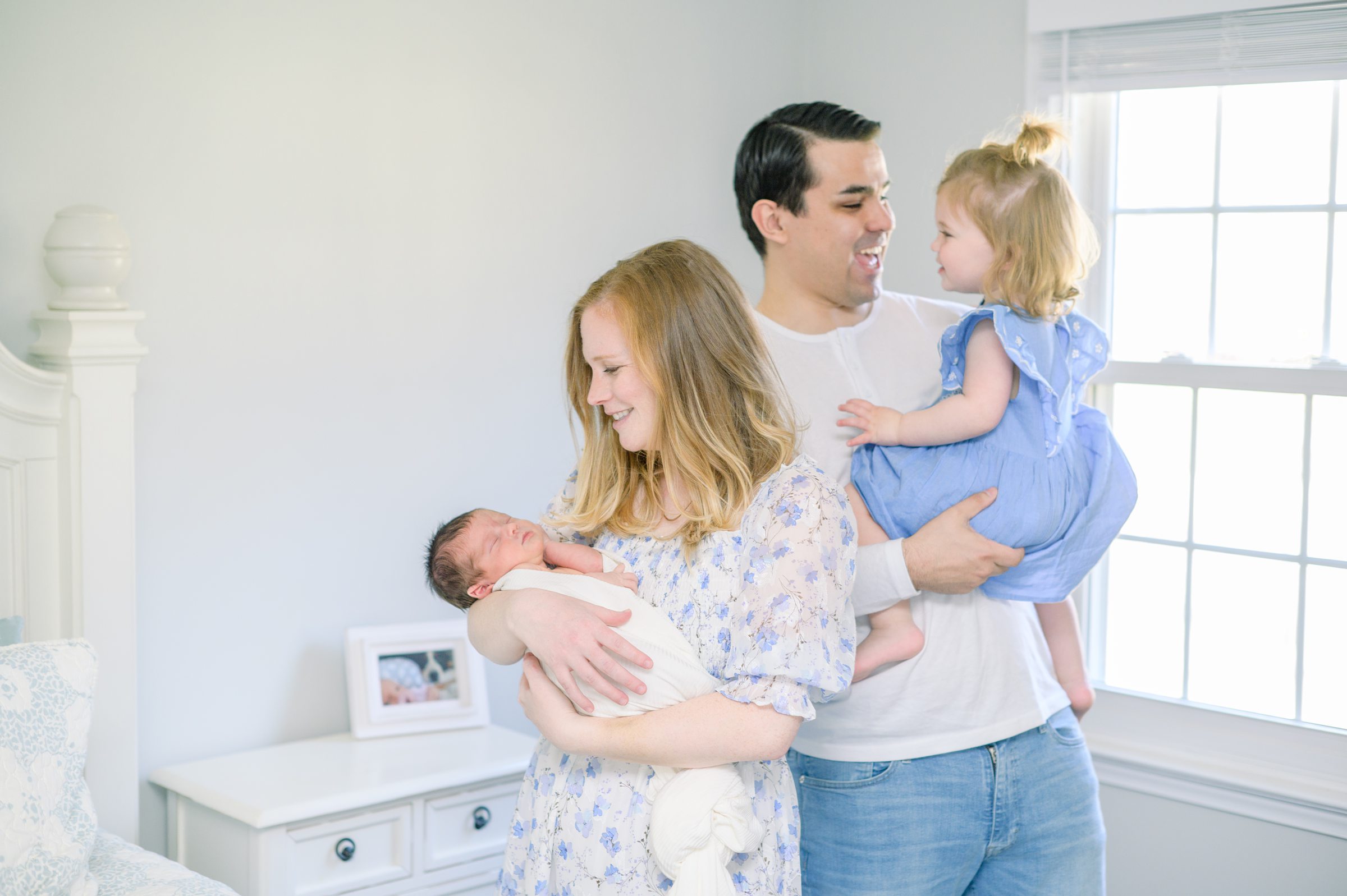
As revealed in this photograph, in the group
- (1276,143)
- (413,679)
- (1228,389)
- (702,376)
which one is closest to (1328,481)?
(1228,389)

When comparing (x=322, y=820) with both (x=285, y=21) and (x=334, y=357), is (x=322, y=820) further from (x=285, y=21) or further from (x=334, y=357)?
(x=285, y=21)

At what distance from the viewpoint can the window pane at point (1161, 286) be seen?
9.00 feet

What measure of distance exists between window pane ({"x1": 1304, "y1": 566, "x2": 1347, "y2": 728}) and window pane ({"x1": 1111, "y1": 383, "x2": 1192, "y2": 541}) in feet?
1.00

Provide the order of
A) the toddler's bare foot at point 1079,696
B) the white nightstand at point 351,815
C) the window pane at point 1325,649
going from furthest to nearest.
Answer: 1. the window pane at point 1325,649
2. the white nightstand at point 351,815
3. the toddler's bare foot at point 1079,696

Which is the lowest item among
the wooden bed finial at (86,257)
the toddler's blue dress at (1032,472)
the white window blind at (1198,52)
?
the toddler's blue dress at (1032,472)

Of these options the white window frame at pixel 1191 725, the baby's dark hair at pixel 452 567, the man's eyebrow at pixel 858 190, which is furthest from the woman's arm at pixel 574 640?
the white window frame at pixel 1191 725

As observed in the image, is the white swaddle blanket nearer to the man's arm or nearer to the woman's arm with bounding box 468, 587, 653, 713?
the woman's arm with bounding box 468, 587, 653, 713

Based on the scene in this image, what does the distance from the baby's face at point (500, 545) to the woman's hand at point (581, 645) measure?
24 cm

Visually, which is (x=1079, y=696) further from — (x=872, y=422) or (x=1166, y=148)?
(x=1166, y=148)

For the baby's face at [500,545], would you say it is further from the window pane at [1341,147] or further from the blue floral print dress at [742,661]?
the window pane at [1341,147]

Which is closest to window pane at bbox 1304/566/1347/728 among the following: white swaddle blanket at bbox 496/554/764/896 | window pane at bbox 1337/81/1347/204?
window pane at bbox 1337/81/1347/204

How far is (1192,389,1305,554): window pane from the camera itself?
2623 mm

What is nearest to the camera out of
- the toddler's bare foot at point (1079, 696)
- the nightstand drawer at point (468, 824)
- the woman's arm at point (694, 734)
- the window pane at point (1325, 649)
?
the woman's arm at point (694, 734)

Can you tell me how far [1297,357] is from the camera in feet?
8.54
